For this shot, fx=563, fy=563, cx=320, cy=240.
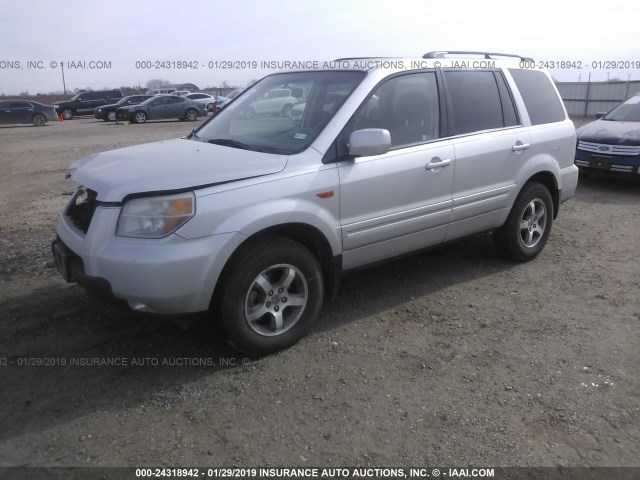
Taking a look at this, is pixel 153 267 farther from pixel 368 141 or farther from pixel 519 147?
pixel 519 147

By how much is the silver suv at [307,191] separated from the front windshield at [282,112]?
0.05 feet

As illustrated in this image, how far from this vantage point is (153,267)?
10.3 feet

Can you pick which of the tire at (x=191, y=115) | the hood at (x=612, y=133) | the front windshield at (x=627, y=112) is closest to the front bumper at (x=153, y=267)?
the hood at (x=612, y=133)

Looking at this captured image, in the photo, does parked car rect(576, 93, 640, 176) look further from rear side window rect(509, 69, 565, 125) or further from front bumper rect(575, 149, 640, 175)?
rear side window rect(509, 69, 565, 125)

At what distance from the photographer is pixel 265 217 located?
11.3 feet

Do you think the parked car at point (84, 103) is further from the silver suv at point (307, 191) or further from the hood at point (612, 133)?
the silver suv at point (307, 191)

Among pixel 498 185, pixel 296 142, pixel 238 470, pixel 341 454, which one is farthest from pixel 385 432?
pixel 498 185

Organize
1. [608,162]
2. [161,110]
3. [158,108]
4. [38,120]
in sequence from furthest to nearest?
1. [38,120]
2. [161,110]
3. [158,108]
4. [608,162]

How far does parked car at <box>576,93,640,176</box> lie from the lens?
884 cm

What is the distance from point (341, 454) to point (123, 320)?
2172mm

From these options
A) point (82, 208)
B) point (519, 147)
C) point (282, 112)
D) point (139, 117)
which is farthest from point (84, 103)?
point (519, 147)

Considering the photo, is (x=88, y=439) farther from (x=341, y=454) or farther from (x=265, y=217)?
(x=265, y=217)

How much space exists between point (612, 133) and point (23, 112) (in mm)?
27445

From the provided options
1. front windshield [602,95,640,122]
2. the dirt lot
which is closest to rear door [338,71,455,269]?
the dirt lot
